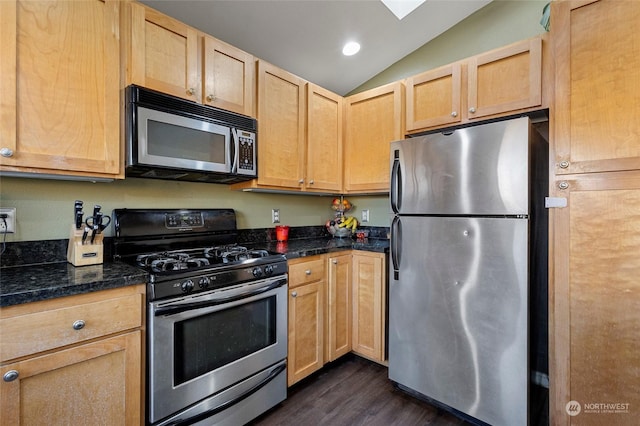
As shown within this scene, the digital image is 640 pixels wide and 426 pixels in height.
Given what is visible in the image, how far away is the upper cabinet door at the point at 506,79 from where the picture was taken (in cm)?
170

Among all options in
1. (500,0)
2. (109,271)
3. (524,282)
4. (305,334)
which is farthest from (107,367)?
(500,0)

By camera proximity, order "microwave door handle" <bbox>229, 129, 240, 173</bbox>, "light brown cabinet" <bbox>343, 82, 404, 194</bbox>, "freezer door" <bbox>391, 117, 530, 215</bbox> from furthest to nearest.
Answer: "light brown cabinet" <bbox>343, 82, 404, 194</bbox> < "microwave door handle" <bbox>229, 129, 240, 173</bbox> < "freezer door" <bbox>391, 117, 530, 215</bbox>

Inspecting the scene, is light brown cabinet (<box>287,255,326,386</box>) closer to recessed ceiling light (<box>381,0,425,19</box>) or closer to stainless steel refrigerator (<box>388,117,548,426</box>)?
stainless steel refrigerator (<box>388,117,548,426</box>)

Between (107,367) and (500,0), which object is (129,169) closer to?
(107,367)

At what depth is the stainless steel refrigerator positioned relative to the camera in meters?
1.51

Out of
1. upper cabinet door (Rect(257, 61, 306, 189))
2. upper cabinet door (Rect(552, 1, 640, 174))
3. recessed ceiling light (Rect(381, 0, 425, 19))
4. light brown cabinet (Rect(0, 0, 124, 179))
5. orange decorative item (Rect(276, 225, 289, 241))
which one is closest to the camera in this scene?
light brown cabinet (Rect(0, 0, 124, 179))

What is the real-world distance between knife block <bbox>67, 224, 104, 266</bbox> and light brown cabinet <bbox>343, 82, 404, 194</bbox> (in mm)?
1797

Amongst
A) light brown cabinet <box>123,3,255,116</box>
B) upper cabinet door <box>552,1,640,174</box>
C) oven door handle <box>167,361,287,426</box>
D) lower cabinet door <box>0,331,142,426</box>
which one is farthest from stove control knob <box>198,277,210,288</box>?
upper cabinet door <box>552,1,640,174</box>

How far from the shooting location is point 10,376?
96cm

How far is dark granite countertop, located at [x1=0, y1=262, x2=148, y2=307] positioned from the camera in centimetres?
99

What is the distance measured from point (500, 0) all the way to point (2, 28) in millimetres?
2974

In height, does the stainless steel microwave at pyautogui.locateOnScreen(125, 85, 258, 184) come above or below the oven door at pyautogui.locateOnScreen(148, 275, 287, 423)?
above

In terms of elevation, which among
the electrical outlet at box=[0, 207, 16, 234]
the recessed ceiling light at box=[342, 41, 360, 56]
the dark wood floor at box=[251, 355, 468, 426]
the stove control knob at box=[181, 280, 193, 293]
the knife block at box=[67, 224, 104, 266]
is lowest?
the dark wood floor at box=[251, 355, 468, 426]
